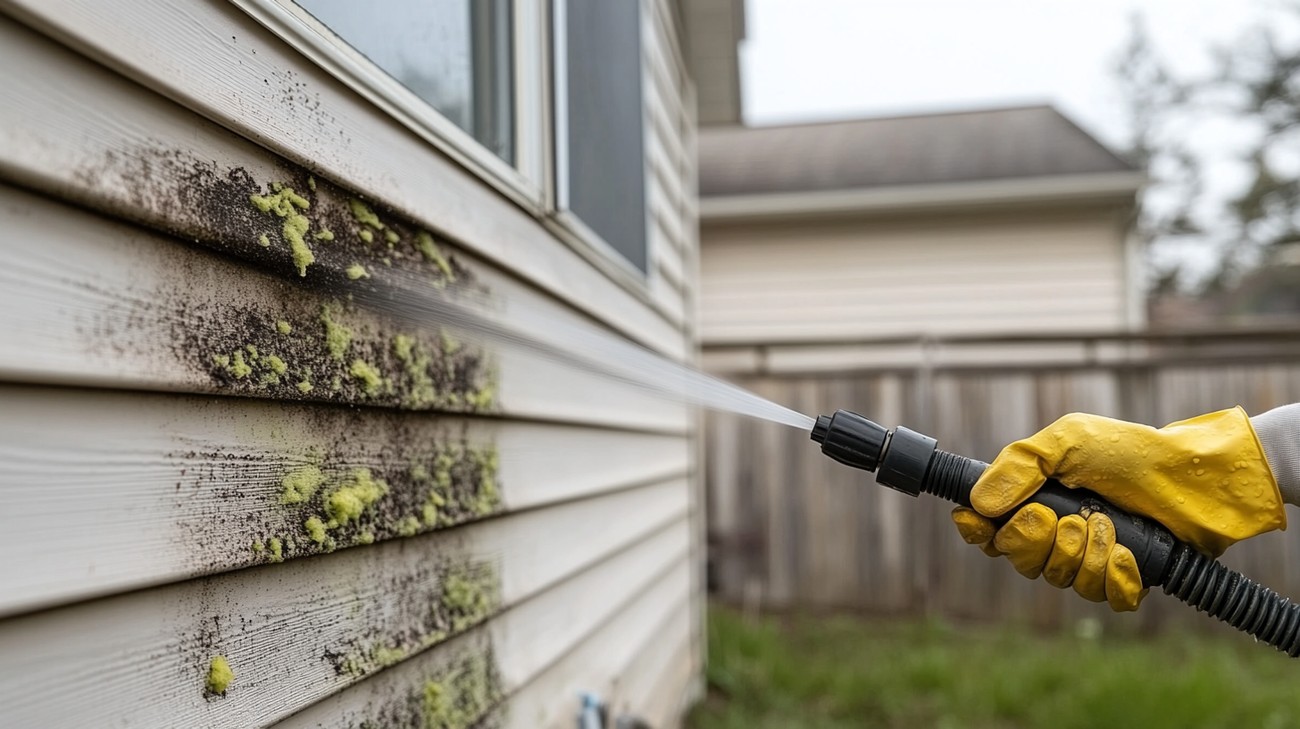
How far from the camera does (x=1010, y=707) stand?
4215 millimetres

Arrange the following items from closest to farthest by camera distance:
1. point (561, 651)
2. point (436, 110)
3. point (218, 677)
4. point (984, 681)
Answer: point (218, 677)
point (436, 110)
point (561, 651)
point (984, 681)

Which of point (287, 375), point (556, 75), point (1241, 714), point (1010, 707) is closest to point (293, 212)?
point (287, 375)

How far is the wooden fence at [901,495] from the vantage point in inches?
223

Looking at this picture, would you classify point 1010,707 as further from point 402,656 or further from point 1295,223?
point 1295,223

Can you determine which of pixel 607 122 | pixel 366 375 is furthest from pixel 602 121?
pixel 366 375

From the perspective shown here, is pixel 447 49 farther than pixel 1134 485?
Yes

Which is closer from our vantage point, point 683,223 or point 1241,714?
point 1241,714

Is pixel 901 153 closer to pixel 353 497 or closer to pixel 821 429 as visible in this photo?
pixel 821 429

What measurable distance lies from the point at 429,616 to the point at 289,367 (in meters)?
0.57

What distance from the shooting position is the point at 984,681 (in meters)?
4.41

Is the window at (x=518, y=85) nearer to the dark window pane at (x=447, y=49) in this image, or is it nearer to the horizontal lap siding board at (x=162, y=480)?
the dark window pane at (x=447, y=49)

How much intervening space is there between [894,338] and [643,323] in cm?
334

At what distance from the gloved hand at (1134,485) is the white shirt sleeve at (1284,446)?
0.29 ft

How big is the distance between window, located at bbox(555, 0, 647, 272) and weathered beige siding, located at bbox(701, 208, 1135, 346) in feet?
15.5
